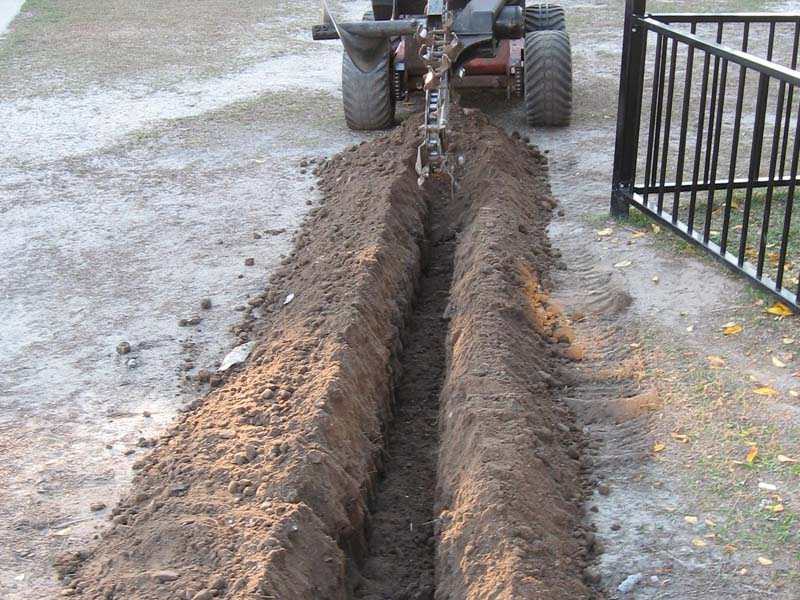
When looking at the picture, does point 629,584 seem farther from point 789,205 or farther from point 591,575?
point 789,205

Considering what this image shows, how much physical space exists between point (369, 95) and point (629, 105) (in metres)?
2.90

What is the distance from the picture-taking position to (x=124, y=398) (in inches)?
206

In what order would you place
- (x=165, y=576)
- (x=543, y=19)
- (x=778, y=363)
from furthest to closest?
(x=543, y=19) → (x=778, y=363) → (x=165, y=576)

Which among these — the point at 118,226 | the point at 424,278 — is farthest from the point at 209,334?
the point at 118,226

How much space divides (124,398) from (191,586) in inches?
79.7

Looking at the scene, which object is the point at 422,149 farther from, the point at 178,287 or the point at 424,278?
the point at 178,287

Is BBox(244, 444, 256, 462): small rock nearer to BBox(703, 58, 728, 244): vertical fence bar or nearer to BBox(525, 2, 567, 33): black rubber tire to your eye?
BBox(703, 58, 728, 244): vertical fence bar

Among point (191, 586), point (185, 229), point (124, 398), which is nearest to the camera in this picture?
point (191, 586)

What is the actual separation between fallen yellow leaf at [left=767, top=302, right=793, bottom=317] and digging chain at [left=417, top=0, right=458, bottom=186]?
6.85 ft

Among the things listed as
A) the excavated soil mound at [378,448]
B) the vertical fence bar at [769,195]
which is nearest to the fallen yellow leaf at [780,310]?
the vertical fence bar at [769,195]

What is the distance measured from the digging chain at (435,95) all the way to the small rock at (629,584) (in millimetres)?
2924

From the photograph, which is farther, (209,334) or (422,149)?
(422,149)

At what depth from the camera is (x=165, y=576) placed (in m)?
3.48

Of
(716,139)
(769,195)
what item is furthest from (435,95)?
(769,195)
